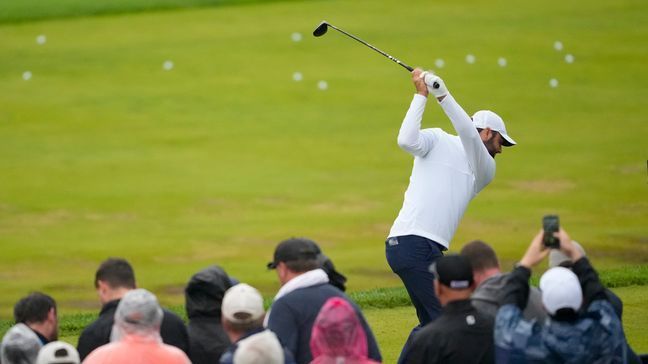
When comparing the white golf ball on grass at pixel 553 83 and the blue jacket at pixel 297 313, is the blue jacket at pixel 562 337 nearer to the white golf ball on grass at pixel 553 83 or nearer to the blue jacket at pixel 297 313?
the blue jacket at pixel 297 313

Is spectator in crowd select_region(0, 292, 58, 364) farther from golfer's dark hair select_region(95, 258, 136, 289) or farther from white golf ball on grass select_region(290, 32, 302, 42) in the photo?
white golf ball on grass select_region(290, 32, 302, 42)

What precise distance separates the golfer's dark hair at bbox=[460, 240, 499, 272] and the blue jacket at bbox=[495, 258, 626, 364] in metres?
0.84

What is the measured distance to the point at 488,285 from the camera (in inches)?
288

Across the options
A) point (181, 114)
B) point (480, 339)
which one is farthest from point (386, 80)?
point (480, 339)

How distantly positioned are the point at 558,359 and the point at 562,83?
44.5 feet

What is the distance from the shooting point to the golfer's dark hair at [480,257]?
739cm

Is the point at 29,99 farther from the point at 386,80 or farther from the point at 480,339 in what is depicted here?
the point at 480,339

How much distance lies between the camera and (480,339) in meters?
6.74

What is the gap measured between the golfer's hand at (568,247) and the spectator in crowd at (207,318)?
1734mm

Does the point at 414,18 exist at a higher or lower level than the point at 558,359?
higher

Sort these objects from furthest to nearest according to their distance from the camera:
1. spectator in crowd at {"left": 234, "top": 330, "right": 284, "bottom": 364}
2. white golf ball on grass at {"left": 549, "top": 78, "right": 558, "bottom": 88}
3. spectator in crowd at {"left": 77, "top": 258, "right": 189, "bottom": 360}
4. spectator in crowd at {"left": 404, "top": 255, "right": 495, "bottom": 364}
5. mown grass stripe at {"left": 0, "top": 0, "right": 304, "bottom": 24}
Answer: mown grass stripe at {"left": 0, "top": 0, "right": 304, "bottom": 24} < white golf ball on grass at {"left": 549, "top": 78, "right": 558, "bottom": 88} < spectator in crowd at {"left": 77, "top": 258, "right": 189, "bottom": 360} < spectator in crowd at {"left": 404, "top": 255, "right": 495, "bottom": 364} < spectator in crowd at {"left": 234, "top": 330, "right": 284, "bottom": 364}

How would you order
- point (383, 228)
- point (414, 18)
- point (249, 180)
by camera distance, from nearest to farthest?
point (383, 228)
point (249, 180)
point (414, 18)

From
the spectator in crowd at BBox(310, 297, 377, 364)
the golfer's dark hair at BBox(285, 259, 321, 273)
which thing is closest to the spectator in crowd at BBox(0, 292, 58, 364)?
the golfer's dark hair at BBox(285, 259, 321, 273)

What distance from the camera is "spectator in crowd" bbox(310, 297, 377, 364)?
6363 mm
